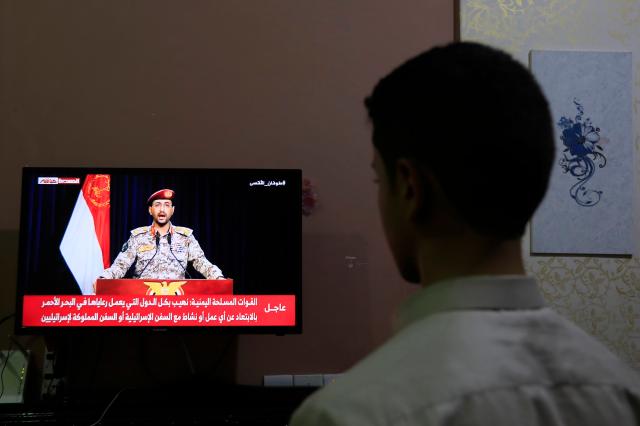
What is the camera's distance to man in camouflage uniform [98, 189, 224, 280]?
80.0 inches

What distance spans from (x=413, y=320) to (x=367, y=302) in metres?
1.60

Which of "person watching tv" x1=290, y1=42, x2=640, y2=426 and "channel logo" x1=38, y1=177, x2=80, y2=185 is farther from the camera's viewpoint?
"channel logo" x1=38, y1=177, x2=80, y2=185

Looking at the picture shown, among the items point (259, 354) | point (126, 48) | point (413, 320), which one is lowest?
point (259, 354)

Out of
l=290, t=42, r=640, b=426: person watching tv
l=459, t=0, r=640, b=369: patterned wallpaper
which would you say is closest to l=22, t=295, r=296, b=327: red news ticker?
l=459, t=0, r=640, b=369: patterned wallpaper

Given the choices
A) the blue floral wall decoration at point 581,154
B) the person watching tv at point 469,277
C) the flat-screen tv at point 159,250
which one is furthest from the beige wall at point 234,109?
the person watching tv at point 469,277

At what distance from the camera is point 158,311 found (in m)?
2.04

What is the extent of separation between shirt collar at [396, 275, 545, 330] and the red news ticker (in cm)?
143

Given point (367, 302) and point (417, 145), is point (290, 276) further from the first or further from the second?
point (417, 145)

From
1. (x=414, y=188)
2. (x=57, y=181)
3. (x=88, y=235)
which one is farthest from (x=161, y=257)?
(x=414, y=188)

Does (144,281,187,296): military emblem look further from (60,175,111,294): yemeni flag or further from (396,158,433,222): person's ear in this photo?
(396,158,433,222): person's ear

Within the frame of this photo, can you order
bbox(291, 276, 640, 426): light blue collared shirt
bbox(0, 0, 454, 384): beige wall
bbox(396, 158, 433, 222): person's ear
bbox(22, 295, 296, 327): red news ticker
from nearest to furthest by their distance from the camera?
bbox(291, 276, 640, 426): light blue collared shirt < bbox(396, 158, 433, 222): person's ear < bbox(22, 295, 296, 327): red news ticker < bbox(0, 0, 454, 384): beige wall

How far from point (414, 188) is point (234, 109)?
1.70m

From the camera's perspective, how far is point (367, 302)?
7.41ft

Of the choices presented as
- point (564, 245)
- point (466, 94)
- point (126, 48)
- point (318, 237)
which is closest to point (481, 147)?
point (466, 94)
